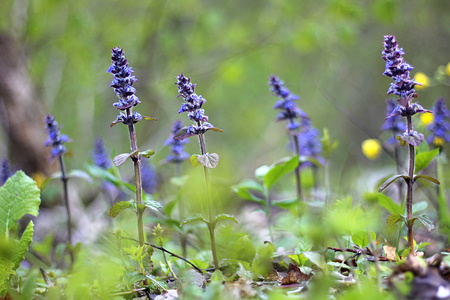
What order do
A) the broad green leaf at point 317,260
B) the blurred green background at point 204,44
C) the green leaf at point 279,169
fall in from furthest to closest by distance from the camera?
the blurred green background at point 204,44 < the green leaf at point 279,169 < the broad green leaf at point 317,260

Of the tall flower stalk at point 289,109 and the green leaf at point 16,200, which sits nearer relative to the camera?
the green leaf at point 16,200

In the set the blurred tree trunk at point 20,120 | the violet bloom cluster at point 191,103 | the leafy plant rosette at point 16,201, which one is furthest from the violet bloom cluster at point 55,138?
the blurred tree trunk at point 20,120

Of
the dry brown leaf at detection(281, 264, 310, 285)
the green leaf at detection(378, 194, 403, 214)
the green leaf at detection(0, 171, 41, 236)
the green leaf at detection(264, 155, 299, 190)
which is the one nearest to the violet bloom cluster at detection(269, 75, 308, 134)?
the green leaf at detection(264, 155, 299, 190)

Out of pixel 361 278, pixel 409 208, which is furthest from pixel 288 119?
pixel 361 278

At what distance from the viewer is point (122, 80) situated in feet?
5.54

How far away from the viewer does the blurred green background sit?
5.70 m

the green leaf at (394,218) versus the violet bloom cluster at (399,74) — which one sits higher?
the violet bloom cluster at (399,74)

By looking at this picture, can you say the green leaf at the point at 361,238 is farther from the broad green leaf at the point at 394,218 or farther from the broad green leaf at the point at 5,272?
the broad green leaf at the point at 5,272

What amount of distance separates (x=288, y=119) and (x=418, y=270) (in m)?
1.51

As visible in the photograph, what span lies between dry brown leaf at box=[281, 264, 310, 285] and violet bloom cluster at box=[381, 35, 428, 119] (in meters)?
0.67

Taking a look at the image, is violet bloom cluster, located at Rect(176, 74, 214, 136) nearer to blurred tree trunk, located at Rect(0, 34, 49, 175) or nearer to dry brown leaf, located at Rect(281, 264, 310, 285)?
dry brown leaf, located at Rect(281, 264, 310, 285)

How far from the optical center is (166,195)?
3.69 m

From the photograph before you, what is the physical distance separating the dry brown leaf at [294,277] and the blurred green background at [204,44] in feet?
11.7

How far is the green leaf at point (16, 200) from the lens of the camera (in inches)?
76.5
